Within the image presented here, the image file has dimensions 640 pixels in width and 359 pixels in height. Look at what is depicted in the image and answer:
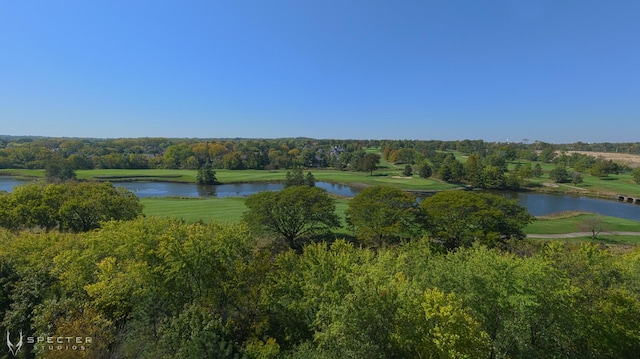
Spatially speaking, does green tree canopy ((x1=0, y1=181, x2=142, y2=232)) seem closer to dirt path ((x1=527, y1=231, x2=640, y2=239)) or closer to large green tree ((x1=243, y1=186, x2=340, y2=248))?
large green tree ((x1=243, y1=186, x2=340, y2=248))

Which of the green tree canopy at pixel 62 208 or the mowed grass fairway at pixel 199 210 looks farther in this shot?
the mowed grass fairway at pixel 199 210

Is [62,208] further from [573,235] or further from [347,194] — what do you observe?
[347,194]

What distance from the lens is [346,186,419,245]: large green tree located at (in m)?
27.3

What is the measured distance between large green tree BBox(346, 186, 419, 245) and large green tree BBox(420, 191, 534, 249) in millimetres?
2072

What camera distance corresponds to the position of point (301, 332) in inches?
544

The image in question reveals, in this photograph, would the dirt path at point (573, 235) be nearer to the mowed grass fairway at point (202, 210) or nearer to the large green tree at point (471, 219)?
the large green tree at point (471, 219)

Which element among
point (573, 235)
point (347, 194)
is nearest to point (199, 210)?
point (347, 194)

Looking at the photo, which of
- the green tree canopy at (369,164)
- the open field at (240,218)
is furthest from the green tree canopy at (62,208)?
the green tree canopy at (369,164)

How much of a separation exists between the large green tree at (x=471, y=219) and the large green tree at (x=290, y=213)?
9.49 metres

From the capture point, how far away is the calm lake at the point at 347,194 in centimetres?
5403

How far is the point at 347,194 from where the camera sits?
6969cm

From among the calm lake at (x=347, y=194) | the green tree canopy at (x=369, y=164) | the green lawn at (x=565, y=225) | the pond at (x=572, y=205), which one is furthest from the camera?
the green tree canopy at (x=369, y=164)


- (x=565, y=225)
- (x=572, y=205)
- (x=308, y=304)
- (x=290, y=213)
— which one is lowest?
(x=572, y=205)

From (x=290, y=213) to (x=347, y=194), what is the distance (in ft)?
139
